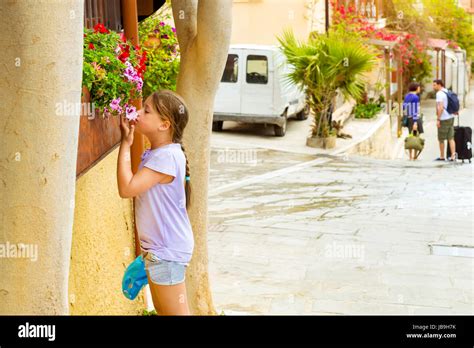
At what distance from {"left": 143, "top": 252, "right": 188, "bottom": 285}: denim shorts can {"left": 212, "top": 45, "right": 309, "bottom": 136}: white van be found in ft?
56.9

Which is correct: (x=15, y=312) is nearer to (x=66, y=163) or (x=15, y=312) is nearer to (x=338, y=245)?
(x=66, y=163)

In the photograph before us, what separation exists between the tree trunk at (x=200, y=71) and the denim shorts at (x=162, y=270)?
78.6 inches

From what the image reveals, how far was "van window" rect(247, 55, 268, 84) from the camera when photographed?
72.2ft

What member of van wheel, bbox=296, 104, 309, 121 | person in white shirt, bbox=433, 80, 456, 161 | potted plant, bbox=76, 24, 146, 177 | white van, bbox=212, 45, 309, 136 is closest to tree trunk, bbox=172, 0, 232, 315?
potted plant, bbox=76, 24, 146, 177

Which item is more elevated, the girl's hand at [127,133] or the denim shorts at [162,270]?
the girl's hand at [127,133]

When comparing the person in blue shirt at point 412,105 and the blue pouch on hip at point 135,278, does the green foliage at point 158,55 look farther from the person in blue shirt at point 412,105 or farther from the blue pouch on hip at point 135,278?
the person in blue shirt at point 412,105

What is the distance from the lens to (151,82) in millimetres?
7934

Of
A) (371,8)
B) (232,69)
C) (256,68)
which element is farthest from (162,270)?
(371,8)

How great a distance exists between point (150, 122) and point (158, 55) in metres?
3.78

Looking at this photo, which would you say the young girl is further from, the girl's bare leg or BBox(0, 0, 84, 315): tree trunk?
BBox(0, 0, 84, 315): tree trunk

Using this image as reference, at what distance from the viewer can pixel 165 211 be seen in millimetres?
4336

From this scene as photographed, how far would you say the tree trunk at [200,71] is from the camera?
6.05m

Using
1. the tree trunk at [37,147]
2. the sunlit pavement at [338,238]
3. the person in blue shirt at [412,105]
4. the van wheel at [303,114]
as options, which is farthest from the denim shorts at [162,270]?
the van wheel at [303,114]

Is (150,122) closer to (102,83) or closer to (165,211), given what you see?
(165,211)
